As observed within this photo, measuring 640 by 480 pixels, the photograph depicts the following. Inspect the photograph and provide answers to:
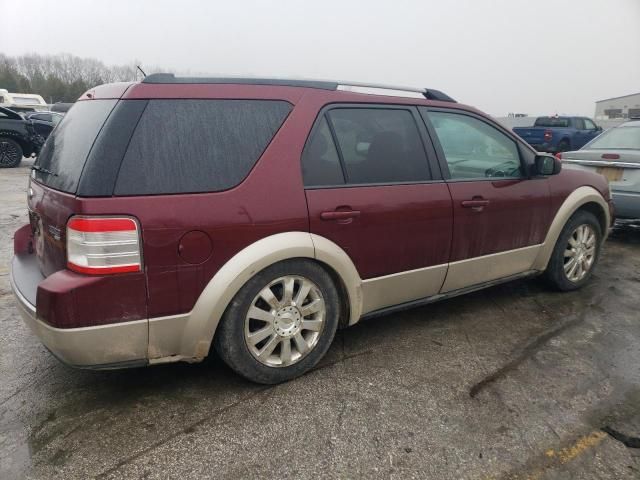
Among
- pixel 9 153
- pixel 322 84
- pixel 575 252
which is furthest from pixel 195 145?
pixel 9 153

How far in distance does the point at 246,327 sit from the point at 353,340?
3.42 feet

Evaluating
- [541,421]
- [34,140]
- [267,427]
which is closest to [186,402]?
[267,427]

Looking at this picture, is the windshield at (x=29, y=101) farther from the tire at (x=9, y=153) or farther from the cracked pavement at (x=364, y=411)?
the cracked pavement at (x=364, y=411)

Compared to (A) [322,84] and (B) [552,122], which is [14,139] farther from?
(B) [552,122]

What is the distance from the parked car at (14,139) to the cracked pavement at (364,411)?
11.7 m

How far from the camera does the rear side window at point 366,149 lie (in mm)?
2789

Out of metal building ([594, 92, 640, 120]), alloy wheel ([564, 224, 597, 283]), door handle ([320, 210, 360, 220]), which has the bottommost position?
alloy wheel ([564, 224, 597, 283])

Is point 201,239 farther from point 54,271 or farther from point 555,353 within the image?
point 555,353

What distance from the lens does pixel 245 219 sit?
2463 mm

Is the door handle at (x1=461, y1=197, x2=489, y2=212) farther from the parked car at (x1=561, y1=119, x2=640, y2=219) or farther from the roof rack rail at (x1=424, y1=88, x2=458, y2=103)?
the parked car at (x1=561, y1=119, x2=640, y2=219)

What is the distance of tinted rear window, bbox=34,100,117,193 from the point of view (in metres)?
2.33

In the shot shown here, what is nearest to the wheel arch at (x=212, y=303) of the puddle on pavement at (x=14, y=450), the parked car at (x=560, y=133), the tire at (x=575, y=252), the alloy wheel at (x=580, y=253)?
the puddle on pavement at (x=14, y=450)

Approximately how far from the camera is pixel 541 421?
2512 millimetres

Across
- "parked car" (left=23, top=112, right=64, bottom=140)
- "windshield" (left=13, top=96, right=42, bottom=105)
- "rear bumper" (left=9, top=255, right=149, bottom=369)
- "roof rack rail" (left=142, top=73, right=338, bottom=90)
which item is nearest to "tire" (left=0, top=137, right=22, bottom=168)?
"parked car" (left=23, top=112, right=64, bottom=140)
